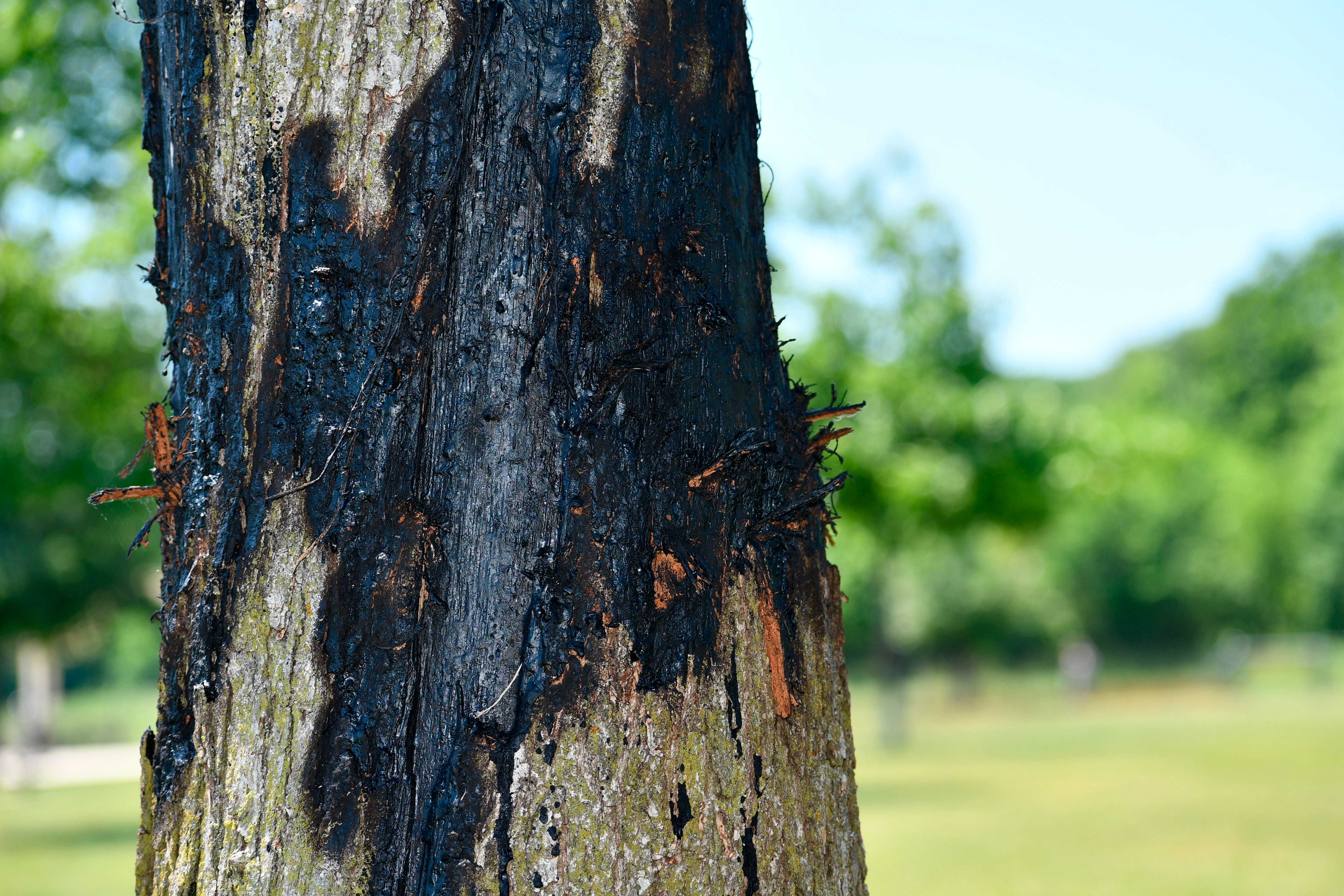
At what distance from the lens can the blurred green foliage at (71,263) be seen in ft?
36.8

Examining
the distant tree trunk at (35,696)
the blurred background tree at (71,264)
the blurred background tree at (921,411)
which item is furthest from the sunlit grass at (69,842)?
the blurred background tree at (921,411)

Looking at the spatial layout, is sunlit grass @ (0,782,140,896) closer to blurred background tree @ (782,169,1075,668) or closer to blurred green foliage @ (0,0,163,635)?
blurred green foliage @ (0,0,163,635)

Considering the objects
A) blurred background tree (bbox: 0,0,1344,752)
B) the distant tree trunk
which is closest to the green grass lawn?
blurred background tree (bbox: 0,0,1344,752)

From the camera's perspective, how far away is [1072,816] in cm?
1133

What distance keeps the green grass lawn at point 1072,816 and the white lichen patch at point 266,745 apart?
7.59 meters

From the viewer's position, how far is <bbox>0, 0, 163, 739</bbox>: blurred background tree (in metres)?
11.2

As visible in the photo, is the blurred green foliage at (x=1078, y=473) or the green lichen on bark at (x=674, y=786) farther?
the blurred green foliage at (x=1078, y=473)

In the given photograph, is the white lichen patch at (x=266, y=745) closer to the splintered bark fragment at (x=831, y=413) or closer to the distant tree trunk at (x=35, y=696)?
the splintered bark fragment at (x=831, y=413)

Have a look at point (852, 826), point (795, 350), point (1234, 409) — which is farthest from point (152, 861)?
point (1234, 409)

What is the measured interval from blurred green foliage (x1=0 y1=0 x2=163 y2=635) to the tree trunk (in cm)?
983

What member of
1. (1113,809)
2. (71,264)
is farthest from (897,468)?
(71,264)

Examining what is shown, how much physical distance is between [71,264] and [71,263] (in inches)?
0.4

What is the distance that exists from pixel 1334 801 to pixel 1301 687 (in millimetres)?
23577

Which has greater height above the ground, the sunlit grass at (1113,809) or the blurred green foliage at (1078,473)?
the blurred green foliage at (1078,473)
